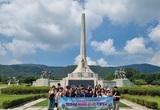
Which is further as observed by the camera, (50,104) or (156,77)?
(156,77)

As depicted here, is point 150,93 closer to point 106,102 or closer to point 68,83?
point 68,83

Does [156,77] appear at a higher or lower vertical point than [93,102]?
higher

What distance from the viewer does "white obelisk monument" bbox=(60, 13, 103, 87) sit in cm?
3375

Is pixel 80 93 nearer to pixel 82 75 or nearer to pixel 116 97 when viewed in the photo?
pixel 116 97

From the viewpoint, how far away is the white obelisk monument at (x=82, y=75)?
33.8 meters

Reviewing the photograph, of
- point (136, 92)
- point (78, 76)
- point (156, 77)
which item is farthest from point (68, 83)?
point (156, 77)

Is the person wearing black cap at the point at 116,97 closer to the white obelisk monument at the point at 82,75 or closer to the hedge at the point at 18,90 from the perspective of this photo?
the hedge at the point at 18,90

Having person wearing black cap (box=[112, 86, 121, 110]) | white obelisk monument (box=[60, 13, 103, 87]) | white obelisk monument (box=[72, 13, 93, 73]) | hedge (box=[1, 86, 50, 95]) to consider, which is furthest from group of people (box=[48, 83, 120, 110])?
white obelisk monument (box=[72, 13, 93, 73])

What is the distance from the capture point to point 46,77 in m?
40.8

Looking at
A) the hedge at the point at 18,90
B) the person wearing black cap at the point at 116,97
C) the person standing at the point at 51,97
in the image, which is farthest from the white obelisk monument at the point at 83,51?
the person wearing black cap at the point at 116,97

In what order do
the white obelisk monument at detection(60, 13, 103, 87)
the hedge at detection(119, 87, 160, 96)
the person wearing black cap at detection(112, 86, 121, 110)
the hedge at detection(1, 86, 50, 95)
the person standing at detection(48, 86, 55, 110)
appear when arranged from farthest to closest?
1. the white obelisk monument at detection(60, 13, 103, 87)
2. the hedge at detection(1, 86, 50, 95)
3. the hedge at detection(119, 87, 160, 96)
4. the person standing at detection(48, 86, 55, 110)
5. the person wearing black cap at detection(112, 86, 121, 110)

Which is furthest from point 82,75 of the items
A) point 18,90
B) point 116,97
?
point 116,97

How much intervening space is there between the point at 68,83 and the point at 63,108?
23046mm

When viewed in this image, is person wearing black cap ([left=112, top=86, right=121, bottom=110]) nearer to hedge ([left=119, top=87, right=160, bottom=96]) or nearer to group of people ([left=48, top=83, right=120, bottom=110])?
group of people ([left=48, top=83, right=120, bottom=110])
